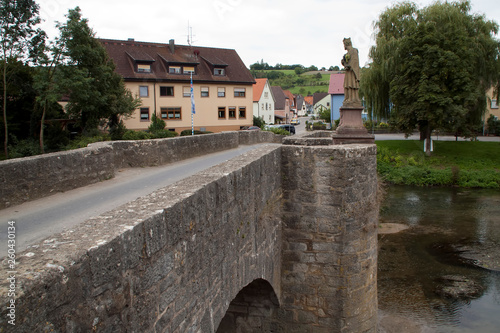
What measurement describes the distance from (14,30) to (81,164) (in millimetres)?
24489

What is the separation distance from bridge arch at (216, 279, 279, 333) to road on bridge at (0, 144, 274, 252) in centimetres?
244

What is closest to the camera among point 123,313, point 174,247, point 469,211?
point 123,313

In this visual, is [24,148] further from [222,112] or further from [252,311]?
[222,112]

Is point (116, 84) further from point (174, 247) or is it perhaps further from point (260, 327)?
point (174, 247)

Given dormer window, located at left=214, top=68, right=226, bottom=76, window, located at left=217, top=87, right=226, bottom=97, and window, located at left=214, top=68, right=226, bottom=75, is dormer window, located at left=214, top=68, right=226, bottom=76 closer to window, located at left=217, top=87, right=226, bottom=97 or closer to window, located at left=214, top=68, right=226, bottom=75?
window, located at left=214, top=68, right=226, bottom=75

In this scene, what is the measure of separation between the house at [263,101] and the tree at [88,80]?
3694cm

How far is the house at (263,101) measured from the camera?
68000 millimetres

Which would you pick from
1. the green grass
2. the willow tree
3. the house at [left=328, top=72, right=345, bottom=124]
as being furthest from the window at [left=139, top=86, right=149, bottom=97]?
the house at [left=328, top=72, right=345, bottom=124]

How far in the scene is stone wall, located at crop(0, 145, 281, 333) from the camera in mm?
2219

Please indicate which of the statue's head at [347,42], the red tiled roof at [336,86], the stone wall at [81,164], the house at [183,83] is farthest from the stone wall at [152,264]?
the red tiled roof at [336,86]

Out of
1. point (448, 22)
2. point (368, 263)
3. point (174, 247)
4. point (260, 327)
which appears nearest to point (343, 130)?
point (368, 263)

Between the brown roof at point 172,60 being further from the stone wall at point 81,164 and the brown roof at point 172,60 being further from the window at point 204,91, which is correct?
the stone wall at point 81,164

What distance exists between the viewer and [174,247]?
3455 millimetres

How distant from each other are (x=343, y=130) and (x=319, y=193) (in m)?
7.97
